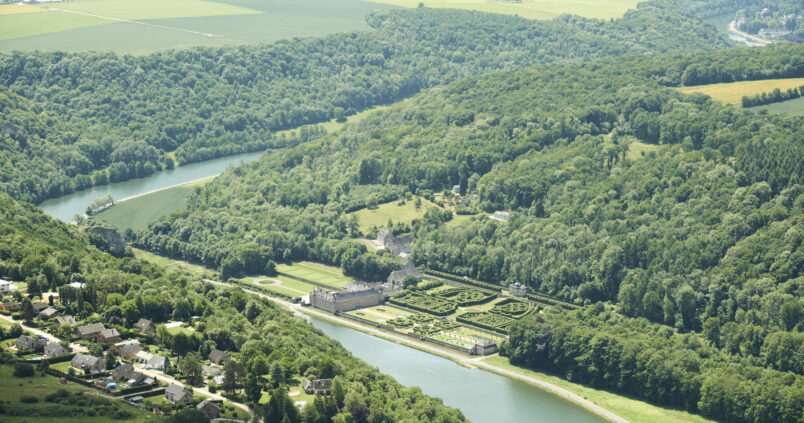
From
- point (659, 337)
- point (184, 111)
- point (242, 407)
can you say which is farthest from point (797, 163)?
point (184, 111)

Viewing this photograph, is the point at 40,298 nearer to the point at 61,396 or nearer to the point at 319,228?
the point at 61,396

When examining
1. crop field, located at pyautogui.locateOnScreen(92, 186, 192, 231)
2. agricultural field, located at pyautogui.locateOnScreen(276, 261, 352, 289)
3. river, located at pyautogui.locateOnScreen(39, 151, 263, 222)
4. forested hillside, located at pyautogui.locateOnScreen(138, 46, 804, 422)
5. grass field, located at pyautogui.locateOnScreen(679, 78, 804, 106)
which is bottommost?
river, located at pyautogui.locateOnScreen(39, 151, 263, 222)

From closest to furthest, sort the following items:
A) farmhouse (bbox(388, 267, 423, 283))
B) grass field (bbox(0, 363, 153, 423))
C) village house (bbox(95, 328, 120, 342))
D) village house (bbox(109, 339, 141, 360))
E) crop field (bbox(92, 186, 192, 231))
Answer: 1. grass field (bbox(0, 363, 153, 423))
2. village house (bbox(109, 339, 141, 360))
3. village house (bbox(95, 328, 120, 342))
4. farmhouse (bbox(388, 267, 423, 283))
5. crop field (bbox(92, 186, 192, 231))

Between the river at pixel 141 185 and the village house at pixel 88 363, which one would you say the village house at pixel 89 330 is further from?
the river at pixel 141 185

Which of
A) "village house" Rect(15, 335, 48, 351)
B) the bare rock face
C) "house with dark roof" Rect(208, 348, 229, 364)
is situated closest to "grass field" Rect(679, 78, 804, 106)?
the bare rock face

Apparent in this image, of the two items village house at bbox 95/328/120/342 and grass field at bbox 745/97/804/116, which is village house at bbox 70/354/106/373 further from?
grass field at bbox 745/97/804/116
